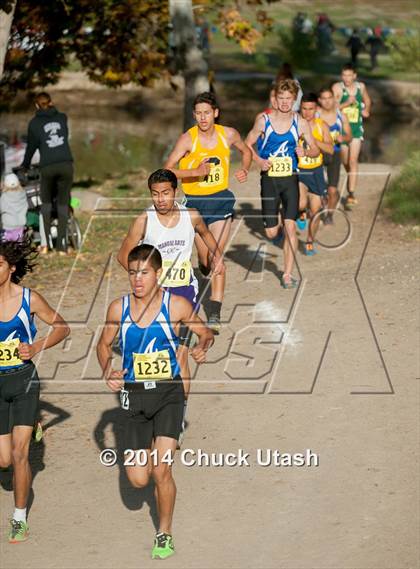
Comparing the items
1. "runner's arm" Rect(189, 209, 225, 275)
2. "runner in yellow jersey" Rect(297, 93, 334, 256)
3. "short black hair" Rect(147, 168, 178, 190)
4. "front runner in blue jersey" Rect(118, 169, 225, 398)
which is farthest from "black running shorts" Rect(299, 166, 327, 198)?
"short black hair" Rect(147, 168, 178, 190)

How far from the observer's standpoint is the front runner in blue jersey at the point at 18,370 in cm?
782

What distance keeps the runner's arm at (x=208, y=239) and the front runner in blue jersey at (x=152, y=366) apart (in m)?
2.11

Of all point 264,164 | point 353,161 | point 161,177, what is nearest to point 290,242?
point 264,164

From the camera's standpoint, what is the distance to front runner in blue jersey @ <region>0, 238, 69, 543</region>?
7.82 m

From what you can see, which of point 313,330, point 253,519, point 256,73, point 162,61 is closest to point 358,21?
point 256,73

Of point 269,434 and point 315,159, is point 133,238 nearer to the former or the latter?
point 269,434

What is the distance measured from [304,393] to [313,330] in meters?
1.59

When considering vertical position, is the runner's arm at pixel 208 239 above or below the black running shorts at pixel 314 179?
above

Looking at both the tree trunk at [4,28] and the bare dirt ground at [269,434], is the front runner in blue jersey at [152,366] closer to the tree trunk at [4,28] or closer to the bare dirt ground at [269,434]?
the bare dirt ground at [269,434]

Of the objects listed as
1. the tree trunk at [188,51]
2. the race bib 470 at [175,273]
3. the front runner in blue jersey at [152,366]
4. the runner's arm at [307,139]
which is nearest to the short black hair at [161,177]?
the race bib 470 at [175,273]

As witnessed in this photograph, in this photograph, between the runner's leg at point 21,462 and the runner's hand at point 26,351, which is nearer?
the runner's hand at point 26,351

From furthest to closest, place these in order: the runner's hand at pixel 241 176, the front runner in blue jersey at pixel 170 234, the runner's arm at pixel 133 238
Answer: the runner's hand at pixel 241 176 → the runner's arm at pixel 133 238 → the front runner in blue jersey at pixel 170 234

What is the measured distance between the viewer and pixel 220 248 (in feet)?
38.0

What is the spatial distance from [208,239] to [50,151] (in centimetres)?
522
